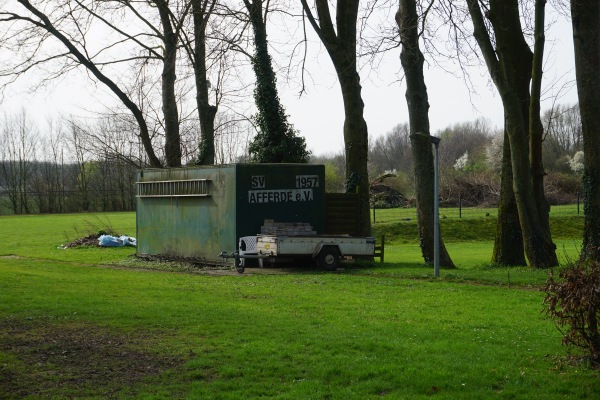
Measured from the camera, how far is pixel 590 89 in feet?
67.7

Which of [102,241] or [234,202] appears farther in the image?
[102,241]

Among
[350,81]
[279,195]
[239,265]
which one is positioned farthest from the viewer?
[350,81]

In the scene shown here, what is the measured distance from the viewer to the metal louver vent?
91.0 ft

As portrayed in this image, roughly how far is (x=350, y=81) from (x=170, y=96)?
10.6 metres

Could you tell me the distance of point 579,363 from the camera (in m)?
9.30

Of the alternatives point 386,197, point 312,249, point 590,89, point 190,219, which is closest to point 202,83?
point 190,219

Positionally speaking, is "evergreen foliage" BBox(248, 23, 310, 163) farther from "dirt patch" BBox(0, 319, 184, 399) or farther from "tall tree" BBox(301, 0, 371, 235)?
"dirt patch" BBox(0, 319, 184, 399)

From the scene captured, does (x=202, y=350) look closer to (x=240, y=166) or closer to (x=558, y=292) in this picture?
(x=558, y=292)

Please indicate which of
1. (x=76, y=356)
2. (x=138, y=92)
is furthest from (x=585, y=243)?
(x=138, y=92)

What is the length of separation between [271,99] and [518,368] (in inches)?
950

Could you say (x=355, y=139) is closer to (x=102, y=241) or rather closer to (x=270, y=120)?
(x=270, y=120)

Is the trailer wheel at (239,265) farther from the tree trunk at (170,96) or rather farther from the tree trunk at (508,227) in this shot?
the tree trunk at (170,96)

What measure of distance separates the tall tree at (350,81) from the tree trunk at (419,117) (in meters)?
2.85

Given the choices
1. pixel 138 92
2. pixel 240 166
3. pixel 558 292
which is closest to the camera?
pixel 558 292
